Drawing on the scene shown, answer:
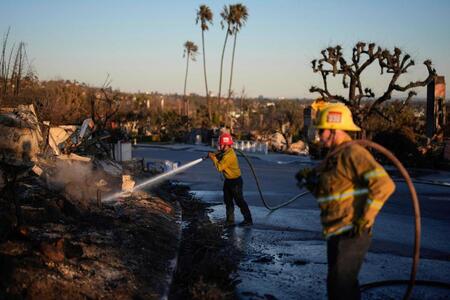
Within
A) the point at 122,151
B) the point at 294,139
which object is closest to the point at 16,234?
the point at 122,151

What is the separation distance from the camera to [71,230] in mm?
7277

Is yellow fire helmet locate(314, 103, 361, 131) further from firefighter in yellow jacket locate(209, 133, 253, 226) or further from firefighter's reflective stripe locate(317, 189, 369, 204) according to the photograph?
firefighter in yellow jacket locate(209, 133, 253, 226)

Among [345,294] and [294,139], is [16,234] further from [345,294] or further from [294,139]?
[294,139]

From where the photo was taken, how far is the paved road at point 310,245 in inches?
254

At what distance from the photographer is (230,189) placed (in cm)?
1030

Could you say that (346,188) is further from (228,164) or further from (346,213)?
(228,164)

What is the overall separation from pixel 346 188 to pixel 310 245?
167 inches

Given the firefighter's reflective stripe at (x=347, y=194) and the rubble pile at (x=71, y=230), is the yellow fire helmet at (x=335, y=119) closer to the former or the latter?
the firefighter's reflective stripe at (x=347, y=194)

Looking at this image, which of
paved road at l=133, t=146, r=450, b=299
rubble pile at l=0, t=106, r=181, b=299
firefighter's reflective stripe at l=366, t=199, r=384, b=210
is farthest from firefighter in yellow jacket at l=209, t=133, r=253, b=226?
firefighter's reflective stripe at l=366, t=199, r=384, b=210

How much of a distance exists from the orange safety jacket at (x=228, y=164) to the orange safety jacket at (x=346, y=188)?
5.59 m

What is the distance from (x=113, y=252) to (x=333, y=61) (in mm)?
21603

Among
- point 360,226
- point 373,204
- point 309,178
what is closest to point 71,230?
point 309,178

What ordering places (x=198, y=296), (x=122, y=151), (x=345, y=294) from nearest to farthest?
(x=345, y=294), (x=198, y=296), (x=122, y=151)

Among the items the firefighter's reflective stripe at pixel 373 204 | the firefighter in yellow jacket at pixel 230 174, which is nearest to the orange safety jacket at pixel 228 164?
the firefighter in yellow jacket at pixel 230 174
